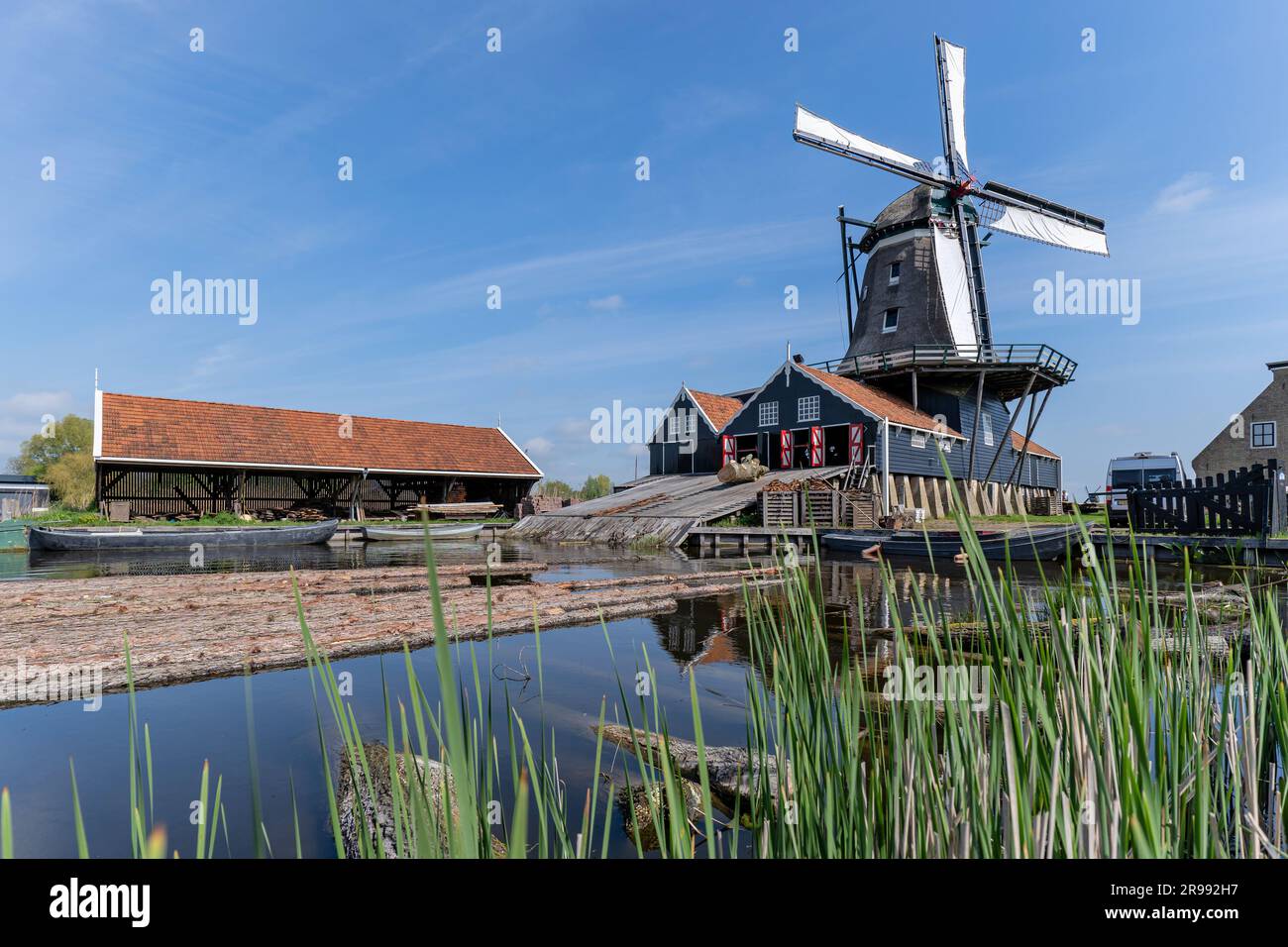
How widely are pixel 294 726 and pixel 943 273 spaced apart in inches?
1356

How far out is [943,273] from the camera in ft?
108

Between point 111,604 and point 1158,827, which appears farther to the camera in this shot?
point 111,604

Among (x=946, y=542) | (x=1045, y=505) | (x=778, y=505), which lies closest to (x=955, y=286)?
(x=1045, y=505)

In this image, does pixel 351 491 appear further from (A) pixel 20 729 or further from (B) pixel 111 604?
(A) pixel 20 729

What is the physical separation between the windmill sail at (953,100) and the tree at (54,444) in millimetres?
71486

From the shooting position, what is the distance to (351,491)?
1346 inches

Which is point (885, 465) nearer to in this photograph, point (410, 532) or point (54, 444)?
point (410, 532)

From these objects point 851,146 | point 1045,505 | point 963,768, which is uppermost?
point 851,146

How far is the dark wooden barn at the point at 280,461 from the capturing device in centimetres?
2900

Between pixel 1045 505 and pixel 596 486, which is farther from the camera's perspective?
pixel 596 486

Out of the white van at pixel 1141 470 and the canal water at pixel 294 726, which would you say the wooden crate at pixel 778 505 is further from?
the canal water at pixel 294 726

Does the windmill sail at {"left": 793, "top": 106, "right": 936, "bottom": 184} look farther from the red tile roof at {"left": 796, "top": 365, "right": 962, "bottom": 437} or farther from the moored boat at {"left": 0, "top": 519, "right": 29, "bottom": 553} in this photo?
the moored boat at {"left": 0, "top": 519, "right": 29, "bottom": 553}
